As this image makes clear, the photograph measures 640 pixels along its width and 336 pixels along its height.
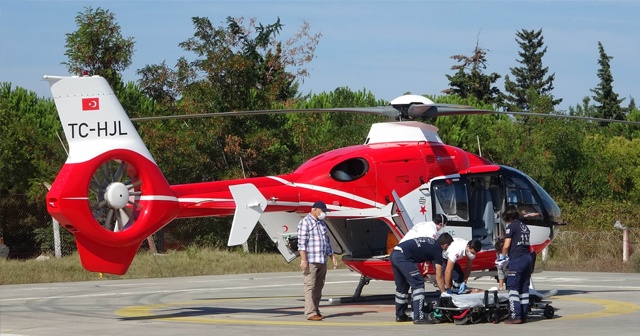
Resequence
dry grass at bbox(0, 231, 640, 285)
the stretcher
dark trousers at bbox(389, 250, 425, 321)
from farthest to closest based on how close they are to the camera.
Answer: dry grass at bbox(0, 231, 640, 285) < dark trousers at bbox(389, 250, 425, 321) < the stretcher

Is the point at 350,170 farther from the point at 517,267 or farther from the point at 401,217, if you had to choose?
the point at 517,267

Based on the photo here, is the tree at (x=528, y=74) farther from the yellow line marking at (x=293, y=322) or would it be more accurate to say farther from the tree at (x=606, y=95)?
the yellow line marking at (x=293, y=322)

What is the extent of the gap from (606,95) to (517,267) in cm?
6762

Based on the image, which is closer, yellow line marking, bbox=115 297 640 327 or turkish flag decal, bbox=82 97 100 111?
yellow line marking, bbox=115 297 640 327

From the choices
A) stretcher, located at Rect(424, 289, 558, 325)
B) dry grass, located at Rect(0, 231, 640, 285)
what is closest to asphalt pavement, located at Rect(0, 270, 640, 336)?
stretcher, located at Rect(424, 289, 558, 325)

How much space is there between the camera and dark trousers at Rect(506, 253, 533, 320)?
15375mm

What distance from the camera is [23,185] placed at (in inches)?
1764

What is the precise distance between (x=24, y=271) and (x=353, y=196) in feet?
51.0

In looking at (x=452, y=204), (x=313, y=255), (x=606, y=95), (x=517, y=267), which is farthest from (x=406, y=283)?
(x=606, y=95)

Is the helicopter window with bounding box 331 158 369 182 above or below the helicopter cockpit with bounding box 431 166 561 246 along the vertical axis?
above

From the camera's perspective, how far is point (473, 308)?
15.5 metres

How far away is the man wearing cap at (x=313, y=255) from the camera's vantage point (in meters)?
16.5

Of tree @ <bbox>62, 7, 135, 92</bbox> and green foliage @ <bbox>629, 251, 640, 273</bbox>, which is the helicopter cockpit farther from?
tree @ <bbox>62, 7, 135, 92</bbox>

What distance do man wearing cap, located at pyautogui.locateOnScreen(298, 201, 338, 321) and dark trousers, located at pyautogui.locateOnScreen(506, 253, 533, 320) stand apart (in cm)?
301
